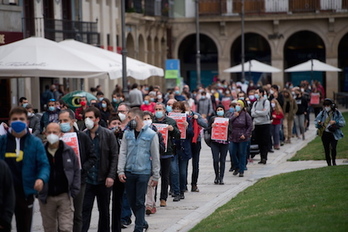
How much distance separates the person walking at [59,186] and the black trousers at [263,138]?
1224 cm

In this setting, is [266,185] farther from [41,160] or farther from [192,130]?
[41,160]

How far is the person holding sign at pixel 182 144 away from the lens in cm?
1570

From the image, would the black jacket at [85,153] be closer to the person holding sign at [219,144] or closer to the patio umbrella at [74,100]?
the person holding sign at [219,144]

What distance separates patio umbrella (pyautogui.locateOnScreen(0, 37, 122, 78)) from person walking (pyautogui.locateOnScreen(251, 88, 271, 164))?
425 cm

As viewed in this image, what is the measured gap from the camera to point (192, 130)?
631 inches

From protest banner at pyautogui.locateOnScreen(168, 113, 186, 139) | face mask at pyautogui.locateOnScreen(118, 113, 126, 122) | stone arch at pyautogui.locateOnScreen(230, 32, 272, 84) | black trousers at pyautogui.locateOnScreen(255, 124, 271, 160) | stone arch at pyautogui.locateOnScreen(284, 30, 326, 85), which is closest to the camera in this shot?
face mask at pyautogui.locateOnScreen(118, 113, 126, 122)

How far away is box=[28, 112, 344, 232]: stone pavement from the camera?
43.2 feet

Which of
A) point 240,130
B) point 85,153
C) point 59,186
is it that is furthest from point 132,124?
point 240,130

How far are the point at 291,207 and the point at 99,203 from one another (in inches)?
Result: 113

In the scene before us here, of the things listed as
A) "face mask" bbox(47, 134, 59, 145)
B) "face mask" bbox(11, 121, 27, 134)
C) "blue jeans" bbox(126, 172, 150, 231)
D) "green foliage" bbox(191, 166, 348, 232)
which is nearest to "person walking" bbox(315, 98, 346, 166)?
"green foliage" bbox(191, 166, 348, 232)

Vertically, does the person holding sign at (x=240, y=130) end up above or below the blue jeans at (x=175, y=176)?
above

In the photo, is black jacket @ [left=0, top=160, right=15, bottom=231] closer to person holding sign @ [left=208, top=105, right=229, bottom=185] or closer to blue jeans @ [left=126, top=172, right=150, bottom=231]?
blue jeans @ [left=126, top=172, right=150, bottom=231]

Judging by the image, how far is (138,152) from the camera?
11617mm

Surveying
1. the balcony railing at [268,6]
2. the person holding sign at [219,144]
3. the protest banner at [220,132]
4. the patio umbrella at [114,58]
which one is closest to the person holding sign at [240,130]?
the person holding sign at [219,144]
